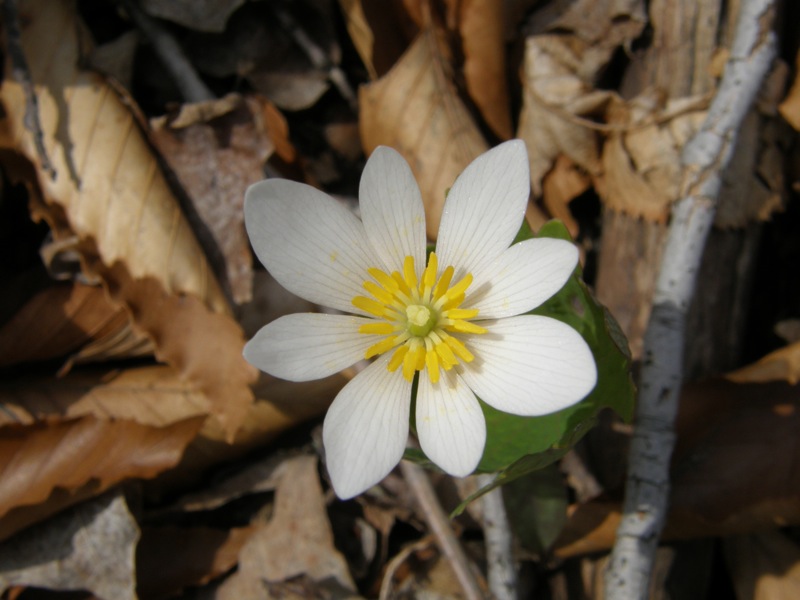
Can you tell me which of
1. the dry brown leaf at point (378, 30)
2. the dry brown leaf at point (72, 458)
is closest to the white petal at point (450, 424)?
the dry brown leaf at point (72, 458)

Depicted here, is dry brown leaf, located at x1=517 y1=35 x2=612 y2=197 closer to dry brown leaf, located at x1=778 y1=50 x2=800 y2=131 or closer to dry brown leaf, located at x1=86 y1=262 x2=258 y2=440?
dry brown leaf, located at x1=778 y1=50 x2=800 y2=131

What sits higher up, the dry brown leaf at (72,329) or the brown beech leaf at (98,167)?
the brown beech leaf at (98,167)

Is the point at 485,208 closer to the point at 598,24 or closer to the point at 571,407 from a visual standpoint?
the point at 571,407

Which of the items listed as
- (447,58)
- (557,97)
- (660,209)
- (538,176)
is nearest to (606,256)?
(660,209)

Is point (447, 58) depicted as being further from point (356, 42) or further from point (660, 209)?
point (660, 209)

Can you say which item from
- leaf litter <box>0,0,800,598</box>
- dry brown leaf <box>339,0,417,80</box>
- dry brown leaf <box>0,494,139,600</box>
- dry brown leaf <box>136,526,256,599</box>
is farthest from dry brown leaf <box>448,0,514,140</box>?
dry brown leaf <box>0,494,139,600</box>

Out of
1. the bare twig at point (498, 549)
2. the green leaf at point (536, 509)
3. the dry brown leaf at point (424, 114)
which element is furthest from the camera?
the dry brown leaf at point (424, 114)

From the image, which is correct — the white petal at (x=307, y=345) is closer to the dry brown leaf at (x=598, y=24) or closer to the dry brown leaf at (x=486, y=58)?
the dry brown leaf at (x=486, y=58)
